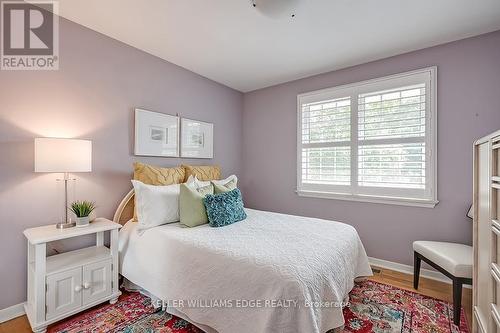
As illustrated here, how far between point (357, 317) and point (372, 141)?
1.96 metres

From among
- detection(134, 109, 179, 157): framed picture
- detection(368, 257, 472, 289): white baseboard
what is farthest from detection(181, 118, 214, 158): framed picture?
detection(368, 257, 472, 289): white baseboard

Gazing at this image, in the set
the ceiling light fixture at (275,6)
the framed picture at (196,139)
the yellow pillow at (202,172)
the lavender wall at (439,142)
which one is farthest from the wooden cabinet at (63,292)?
the lavender wall at (439,142)

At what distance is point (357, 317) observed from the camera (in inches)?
71.7

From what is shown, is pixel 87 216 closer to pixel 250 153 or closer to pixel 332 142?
pixel 250 153

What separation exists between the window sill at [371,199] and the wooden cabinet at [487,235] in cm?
100

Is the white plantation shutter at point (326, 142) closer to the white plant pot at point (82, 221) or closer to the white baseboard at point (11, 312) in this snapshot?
the white plant pot at point (82, 221)

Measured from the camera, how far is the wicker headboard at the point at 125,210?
238 centimetres

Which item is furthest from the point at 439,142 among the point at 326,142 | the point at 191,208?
the point at 191,208

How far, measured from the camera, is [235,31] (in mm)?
2273

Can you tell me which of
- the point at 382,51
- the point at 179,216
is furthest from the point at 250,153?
the point at 382,51

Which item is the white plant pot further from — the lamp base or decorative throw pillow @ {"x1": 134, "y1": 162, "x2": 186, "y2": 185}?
decorative throw pillow @ {"x1": 134, "y1": 162, "x2": 186, "y2": 185}

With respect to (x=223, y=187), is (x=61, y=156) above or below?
above

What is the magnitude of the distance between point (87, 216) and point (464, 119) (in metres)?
3.74

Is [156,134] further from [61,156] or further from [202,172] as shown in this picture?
[61,156]
